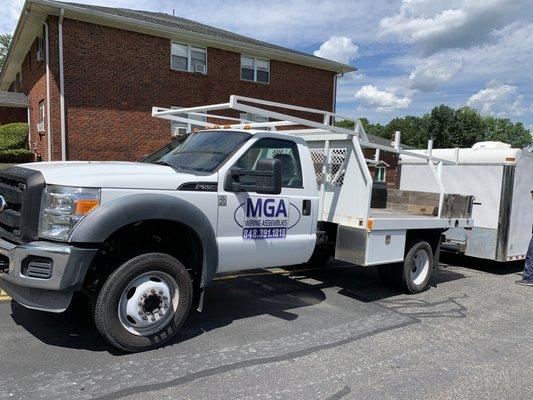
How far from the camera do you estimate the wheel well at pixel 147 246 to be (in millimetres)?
4281

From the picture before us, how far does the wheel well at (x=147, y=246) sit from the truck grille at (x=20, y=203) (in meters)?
0.61

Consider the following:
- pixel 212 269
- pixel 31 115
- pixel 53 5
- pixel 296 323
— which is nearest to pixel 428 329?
pixel 296 323

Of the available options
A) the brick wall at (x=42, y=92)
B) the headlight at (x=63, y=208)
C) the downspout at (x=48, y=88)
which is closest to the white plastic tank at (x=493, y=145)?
the headlight at (x=63, y=208)

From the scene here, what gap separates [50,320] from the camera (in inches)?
197

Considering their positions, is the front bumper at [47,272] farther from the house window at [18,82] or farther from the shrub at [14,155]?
the house window at [18,82]

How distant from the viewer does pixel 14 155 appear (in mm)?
19109

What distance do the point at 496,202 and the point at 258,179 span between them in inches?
225

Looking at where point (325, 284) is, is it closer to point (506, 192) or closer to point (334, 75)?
point (506, 192)

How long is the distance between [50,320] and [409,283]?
4.75 meters

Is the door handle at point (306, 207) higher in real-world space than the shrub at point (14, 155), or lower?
lower

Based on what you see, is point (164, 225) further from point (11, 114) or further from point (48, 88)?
point (11, 114)

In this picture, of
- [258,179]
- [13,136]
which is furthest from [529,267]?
[13,136]

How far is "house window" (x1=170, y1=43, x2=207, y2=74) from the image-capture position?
1959 cm

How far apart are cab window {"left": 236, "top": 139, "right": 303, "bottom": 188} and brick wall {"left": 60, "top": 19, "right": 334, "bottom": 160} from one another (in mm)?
13549
